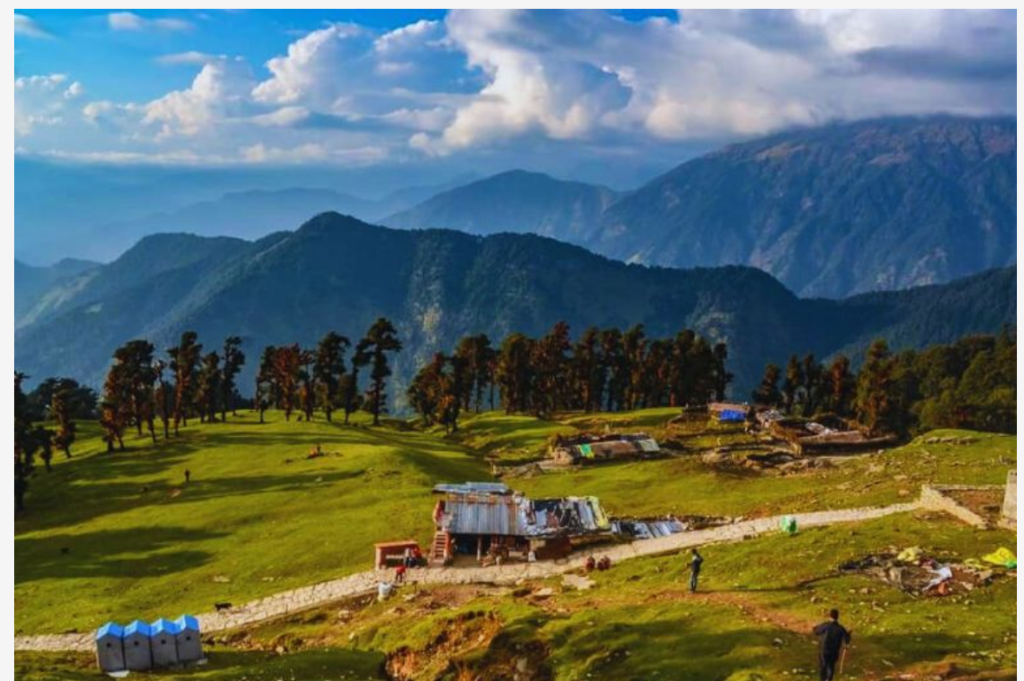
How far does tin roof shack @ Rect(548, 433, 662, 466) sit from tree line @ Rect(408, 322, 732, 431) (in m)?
39.3

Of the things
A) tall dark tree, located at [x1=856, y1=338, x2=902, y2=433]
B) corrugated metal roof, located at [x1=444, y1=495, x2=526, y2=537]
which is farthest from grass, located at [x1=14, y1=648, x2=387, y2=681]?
tall dark tree, located at [x1=856, y1=338, x2=902, y2=433]

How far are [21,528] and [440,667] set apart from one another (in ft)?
174

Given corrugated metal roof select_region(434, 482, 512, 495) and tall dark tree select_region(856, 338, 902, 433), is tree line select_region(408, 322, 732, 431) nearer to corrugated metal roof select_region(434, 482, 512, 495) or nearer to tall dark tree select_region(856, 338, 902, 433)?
tall dark tree select_region(856, 338, 902, 433)

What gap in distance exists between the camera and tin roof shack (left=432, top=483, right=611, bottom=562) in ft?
171

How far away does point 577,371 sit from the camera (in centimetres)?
13738

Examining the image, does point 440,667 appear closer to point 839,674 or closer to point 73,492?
point 839,674

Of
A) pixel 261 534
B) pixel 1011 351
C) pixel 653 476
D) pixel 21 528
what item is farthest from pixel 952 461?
pixel 1011 351

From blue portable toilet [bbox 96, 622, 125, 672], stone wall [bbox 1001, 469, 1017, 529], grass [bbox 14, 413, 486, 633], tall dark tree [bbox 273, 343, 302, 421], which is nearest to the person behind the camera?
blue portable toilet [bbox 96, 622, 125, 672]

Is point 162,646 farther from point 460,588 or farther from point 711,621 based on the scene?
point 711,621

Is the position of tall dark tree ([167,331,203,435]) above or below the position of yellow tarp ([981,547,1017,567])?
above

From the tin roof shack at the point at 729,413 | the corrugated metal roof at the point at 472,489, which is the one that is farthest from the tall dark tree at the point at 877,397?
the corrugated metal roof at the point at 472,489

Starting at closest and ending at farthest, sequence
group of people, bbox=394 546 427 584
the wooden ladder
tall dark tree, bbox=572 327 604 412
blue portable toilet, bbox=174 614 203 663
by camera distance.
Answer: blue portable toilet, bbox=174 614 203 663 → group of people, bbox=394 546 427 584 → the wooden ladder → tall dark tree, bbox=572 327 604 412

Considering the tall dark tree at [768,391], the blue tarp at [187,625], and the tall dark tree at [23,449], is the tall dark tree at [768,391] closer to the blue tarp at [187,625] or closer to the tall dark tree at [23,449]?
the tall dark tree at [23,449]
